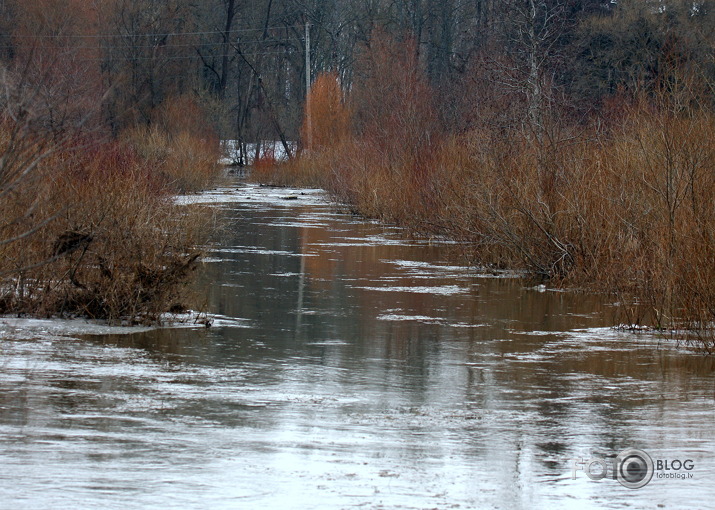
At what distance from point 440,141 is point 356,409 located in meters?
19.1

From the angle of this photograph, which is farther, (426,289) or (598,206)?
(598,206)

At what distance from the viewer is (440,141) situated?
26422 millimetres

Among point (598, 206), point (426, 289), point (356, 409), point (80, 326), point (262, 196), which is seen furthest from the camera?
point (262, 196)

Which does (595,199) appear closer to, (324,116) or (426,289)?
(426,289)

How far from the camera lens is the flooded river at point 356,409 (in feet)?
19.3

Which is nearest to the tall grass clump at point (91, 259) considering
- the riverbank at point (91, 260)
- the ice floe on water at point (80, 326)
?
the riverbank at point (91, 260)

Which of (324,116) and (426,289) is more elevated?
(324,116)

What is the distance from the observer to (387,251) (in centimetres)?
2088

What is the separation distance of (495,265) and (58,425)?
38.2ft

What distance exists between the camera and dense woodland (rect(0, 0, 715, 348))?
37.2 feet

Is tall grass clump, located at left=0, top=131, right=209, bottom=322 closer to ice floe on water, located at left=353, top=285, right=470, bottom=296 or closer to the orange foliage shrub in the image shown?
ice floe on water, located at left=353, top=285, right=470, bottom=296

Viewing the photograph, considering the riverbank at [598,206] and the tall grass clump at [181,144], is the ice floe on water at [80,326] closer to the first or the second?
the riverbank at [598,206]

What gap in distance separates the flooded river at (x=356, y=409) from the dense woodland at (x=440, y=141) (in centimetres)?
96

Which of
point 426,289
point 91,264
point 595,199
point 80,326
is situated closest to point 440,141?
point 595,199
